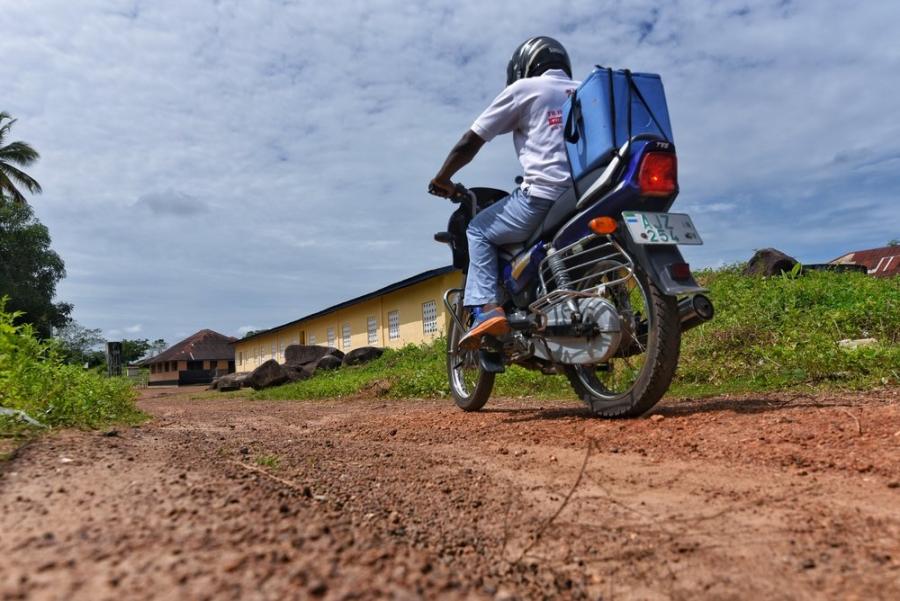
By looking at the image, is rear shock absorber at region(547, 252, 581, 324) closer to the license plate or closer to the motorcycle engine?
the motorcycle engine

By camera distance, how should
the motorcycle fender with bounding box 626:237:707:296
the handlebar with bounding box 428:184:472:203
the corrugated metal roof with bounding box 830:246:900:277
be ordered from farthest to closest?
the corrugated metal roof with bounding box 830:246:900:277 < the handlebar with bounding box 428:184:472:203 < the motorcycle fender with bounding box 626:237:707:296

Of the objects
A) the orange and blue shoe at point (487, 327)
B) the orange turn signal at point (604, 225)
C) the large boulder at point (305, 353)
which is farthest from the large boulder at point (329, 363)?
the orange turn signal at point (604, 225)

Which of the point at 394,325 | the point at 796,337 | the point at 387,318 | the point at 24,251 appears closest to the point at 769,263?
the point at 796,337

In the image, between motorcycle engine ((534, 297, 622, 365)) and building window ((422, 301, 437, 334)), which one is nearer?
motorcycle engine ((534, 297, 622, 365))

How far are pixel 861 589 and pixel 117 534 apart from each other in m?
1.38

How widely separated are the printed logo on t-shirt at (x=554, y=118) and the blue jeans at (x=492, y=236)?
41 centimetres

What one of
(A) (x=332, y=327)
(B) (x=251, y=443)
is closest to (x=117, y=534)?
(B) (x=251, y=443)

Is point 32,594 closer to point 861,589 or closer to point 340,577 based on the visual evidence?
point 340,577

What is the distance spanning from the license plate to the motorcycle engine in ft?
1.35

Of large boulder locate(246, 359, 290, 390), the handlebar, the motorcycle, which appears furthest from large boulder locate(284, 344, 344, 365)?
the motorcycle

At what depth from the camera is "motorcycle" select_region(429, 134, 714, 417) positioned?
299cm

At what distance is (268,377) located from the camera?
1603cm

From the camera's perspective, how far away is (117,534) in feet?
3.78

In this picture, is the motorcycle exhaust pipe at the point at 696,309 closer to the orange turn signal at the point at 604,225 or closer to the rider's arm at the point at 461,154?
the orange turn signal at the point at 604,225
